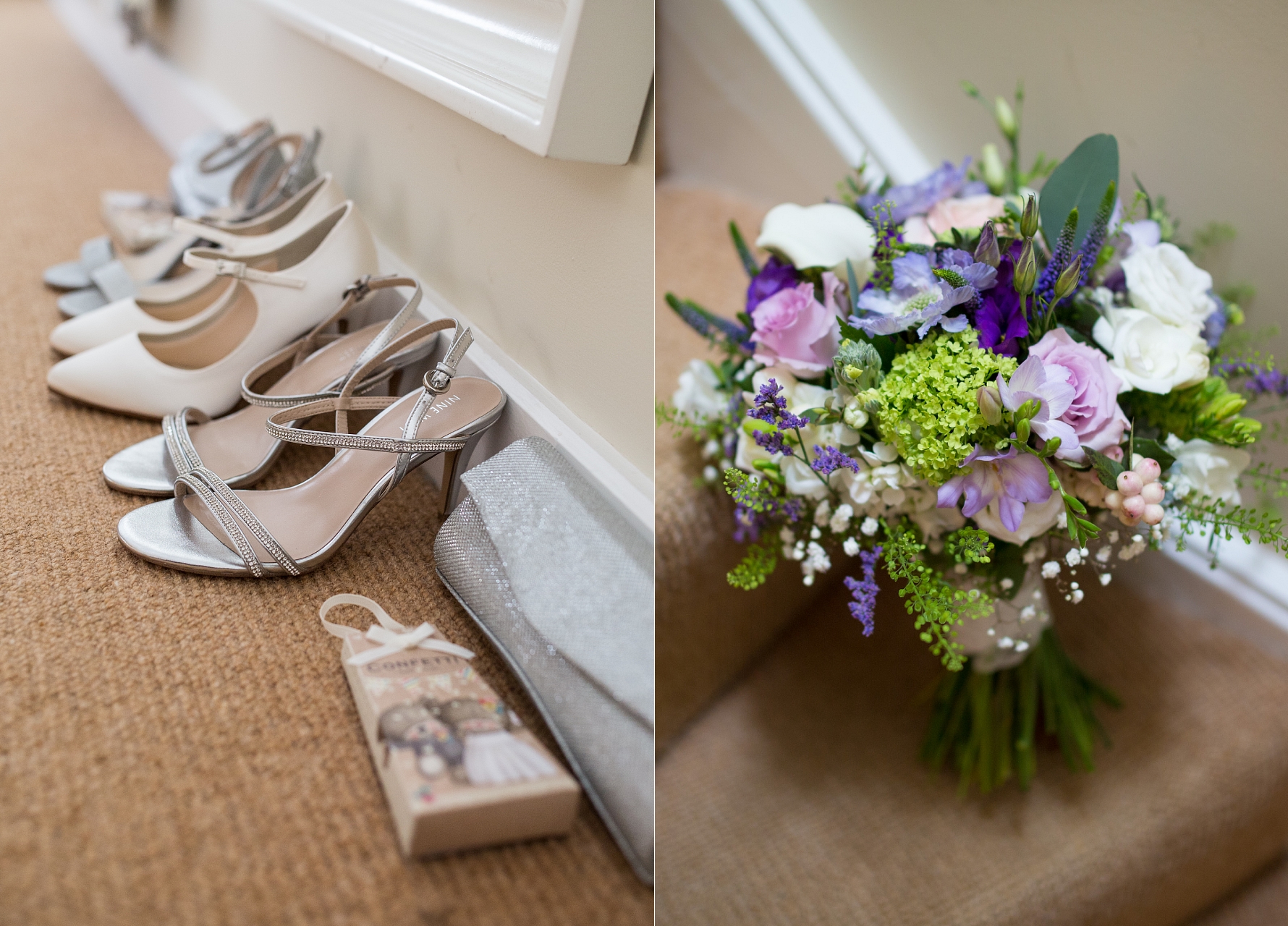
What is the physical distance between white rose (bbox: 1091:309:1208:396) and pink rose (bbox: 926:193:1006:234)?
13 centimetres

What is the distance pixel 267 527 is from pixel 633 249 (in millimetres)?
320

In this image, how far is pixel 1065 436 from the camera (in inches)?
20.9

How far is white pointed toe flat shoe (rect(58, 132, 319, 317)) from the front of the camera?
101cm

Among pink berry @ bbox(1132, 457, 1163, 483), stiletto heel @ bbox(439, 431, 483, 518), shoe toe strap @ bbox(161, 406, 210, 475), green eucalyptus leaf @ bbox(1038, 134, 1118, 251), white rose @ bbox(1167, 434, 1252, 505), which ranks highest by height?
green eucalyptus leaf @ bbox(1038, 134, 1118, 251)

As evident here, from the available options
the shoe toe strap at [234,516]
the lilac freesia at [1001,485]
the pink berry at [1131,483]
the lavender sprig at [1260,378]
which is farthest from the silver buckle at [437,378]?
the lavender sprig at [1260,378]

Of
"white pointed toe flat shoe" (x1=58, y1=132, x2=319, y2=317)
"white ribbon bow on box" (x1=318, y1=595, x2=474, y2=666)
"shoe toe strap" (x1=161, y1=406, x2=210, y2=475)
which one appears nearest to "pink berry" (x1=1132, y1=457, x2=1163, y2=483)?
"white ribbon bow on box" (x1=318, y1=595, x2=474, y2=666)

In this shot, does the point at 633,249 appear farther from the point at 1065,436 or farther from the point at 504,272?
the point at 1065,436

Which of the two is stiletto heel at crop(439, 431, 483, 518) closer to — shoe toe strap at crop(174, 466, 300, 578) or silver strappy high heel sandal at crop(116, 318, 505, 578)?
silver strappy high heel sandal at crop(116, 318, 505, 578)

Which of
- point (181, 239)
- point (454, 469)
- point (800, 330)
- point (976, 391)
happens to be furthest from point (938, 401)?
point (181, 239)

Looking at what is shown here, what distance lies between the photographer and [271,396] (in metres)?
0.64

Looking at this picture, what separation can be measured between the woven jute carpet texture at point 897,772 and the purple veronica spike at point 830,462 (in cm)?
24

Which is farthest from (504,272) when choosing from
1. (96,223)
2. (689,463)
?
(96,223)

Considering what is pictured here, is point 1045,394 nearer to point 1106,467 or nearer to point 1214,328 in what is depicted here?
Answer: point 1106,467

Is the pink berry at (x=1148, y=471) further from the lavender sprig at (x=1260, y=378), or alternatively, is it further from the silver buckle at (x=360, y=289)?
the silver buckle at (x=360, y=289)
